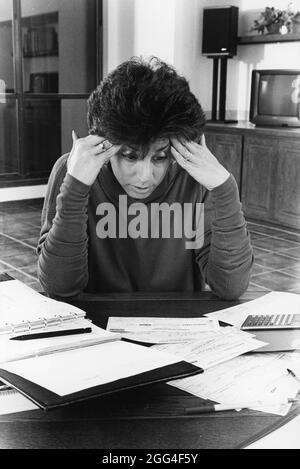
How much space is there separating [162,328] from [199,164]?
1.29 feet

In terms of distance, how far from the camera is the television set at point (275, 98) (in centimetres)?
443

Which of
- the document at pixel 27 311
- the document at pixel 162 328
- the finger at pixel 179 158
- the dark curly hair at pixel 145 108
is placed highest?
the dark curly hair at pixel 145 108

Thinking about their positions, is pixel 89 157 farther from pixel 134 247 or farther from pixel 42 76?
pixel 42 76

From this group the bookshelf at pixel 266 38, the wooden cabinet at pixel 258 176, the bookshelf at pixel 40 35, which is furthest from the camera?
the bookshelf at pixel 40 35

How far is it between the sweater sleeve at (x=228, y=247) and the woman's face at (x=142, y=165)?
13cm

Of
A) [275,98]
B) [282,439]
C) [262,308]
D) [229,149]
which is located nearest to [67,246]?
[262,308]

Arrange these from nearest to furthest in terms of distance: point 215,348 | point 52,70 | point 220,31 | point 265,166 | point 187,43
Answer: point 215,348 → point 265,166 → point 220,31 → point 187,43 → point 52,70

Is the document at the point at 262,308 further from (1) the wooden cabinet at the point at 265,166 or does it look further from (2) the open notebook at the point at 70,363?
(1) the wooden cabinet at the point at 265,166

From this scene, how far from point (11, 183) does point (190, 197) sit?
4.13 meters

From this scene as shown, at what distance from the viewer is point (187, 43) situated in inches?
198

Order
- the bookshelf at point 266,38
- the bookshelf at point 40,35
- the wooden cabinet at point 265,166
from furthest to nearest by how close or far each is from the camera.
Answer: the bookshelf at point 40,35, the bookshelf at point 266,38, the wooden cabinet at point 265,166

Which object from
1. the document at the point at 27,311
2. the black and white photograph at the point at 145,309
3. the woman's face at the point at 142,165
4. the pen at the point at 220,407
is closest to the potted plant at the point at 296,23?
the black and white photograph at the point at 145,309

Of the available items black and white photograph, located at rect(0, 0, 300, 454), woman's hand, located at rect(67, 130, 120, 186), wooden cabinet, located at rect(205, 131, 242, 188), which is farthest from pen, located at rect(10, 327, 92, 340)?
wooden cabinet, located at rect(205, 131, 242, 188)

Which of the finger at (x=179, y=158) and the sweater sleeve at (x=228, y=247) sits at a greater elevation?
the finger at (x=179, y=158)
